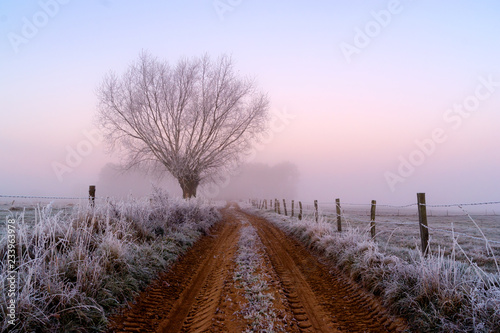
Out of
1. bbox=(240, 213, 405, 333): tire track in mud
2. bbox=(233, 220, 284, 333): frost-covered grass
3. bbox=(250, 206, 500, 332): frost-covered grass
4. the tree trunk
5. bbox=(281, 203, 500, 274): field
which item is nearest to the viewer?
bbox=(250, 206, 500, 332): frost-covered grass

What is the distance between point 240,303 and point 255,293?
49 centimetres

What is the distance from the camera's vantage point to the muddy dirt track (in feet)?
12.5

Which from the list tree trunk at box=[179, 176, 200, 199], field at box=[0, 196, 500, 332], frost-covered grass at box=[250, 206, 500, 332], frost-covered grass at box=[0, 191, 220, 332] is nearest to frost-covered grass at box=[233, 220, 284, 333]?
field at box=[0, 196, 500, 332]

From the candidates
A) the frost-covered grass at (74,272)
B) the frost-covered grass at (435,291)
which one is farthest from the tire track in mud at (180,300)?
the frost-covered grass at (435,291)

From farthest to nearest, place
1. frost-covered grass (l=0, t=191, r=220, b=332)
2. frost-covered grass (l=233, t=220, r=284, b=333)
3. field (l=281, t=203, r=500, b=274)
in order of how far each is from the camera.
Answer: field (l=281, t=203, r=500, b=274), frost-covered grass (l=233, t=220, r=284, b=333), frost-covered grass (l=0, t=191, r=220, b=332)

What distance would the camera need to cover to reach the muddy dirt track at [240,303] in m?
3.82

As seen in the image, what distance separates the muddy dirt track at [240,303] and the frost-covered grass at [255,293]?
59 mm

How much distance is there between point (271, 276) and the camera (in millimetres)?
5973

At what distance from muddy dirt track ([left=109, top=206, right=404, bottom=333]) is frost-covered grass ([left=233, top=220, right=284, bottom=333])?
0.06 meters

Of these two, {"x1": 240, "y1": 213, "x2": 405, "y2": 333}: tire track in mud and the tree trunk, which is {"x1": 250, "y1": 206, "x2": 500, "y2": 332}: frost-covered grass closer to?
A: {"x1": 240, "y1": 213, "x2": 405, "y2": 333}: tire track in mud

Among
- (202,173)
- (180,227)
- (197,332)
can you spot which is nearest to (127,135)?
(202,173)

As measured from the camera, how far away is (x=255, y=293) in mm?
4836

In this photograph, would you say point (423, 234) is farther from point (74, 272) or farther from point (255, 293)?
point (74, 272)

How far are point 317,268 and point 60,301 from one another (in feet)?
18.9
